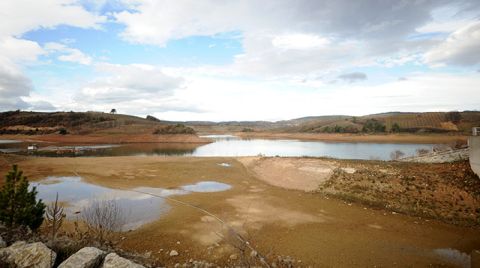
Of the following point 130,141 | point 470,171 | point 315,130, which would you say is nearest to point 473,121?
point 315,130

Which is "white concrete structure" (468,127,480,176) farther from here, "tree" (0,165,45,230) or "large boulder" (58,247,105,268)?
"tree" (0,165,45,230)

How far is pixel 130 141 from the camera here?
67.2 metres

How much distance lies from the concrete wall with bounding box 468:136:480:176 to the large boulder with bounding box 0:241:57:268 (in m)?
18.0

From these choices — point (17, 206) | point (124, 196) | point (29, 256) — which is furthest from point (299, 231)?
point (124, 196)

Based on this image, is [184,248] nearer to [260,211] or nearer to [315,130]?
[260,211]

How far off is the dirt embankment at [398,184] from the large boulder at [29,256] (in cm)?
1365

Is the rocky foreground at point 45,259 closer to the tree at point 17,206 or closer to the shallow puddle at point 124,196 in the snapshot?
the tree at point 17,206

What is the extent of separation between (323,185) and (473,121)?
6686 cm

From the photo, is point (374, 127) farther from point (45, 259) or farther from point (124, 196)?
point (45, 259)

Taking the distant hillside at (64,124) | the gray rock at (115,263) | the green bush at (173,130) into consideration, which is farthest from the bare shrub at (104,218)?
the distant hillside at (64,124)

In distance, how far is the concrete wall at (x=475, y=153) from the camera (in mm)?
14794

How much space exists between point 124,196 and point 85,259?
37.9 feet

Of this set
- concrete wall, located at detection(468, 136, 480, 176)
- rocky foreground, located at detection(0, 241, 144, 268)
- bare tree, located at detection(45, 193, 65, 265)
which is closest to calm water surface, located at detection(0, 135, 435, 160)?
concrete wall, located at detection(468, 136, 480, 176)

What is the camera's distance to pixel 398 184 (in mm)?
15883
